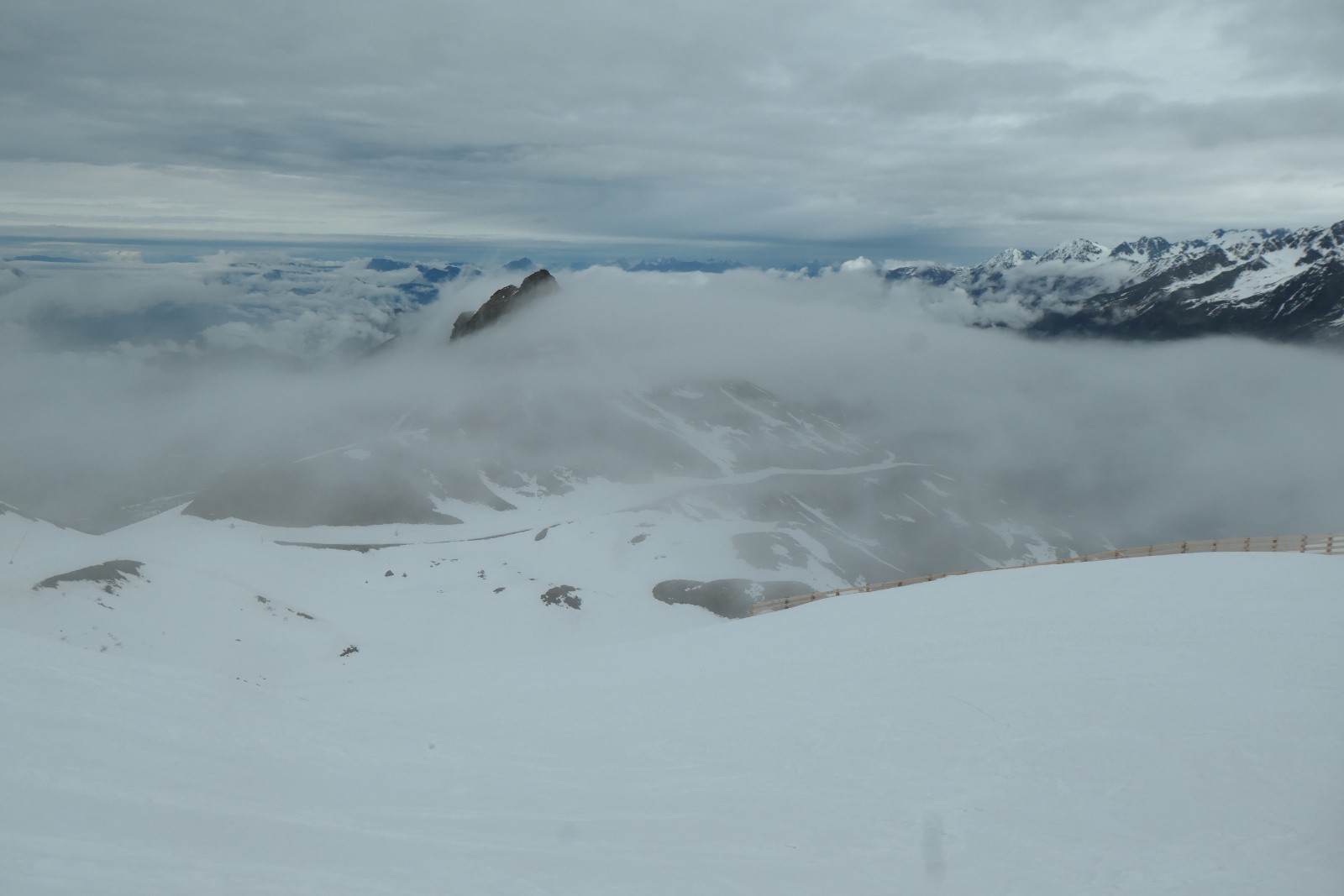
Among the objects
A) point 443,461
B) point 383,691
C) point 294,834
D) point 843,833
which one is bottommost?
point 443,461

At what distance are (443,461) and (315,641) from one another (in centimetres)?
8568

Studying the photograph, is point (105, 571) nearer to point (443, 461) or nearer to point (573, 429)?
point (443, 461)

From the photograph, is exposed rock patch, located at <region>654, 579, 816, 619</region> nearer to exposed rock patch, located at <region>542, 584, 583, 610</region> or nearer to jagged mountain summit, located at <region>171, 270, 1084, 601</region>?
jagged mountain summit, located at <region>171, 270, 1084, 601</region>

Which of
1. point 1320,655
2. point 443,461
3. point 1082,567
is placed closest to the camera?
point 1320,655

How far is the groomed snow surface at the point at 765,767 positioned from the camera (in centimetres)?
940

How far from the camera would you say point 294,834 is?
31.7ft

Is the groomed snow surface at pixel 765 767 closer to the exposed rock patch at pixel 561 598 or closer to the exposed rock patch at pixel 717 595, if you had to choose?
the exposed rock patch at pixel 561 598

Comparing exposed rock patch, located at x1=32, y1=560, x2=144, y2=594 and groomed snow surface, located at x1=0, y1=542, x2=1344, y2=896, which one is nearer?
groomed snow surface, located at x1=0, y1=542, x2=1344, y2=896

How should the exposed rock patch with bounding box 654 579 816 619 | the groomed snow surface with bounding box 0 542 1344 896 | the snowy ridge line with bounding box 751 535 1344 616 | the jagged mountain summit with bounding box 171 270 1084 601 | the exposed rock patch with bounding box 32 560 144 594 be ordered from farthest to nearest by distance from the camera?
the jagged mountain summit with bounding box 171 270 1084 601 < the exposed rock patch with bounding box 654 579 816 619 < the exposed rock patch with bounding box 32 560 144 594 < the snowy ridge line with bounding box 751 535 1344 616 < the groomed snow surface with bounding box 0 542 1344 896

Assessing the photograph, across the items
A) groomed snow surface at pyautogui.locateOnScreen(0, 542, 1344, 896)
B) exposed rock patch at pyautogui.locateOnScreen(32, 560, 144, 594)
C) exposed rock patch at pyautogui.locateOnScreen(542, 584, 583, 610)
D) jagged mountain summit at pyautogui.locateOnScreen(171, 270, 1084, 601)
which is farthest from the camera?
jagged mountain summit at pyautogui.locateOnScreen(171, 270, 1084, 601)

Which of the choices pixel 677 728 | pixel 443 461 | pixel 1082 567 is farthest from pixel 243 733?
pixel 443 461

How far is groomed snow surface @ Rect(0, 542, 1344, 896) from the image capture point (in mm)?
9398

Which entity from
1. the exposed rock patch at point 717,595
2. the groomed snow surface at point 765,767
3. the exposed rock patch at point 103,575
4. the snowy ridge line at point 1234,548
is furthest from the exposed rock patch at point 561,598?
the groomed snow surface at point 765,767

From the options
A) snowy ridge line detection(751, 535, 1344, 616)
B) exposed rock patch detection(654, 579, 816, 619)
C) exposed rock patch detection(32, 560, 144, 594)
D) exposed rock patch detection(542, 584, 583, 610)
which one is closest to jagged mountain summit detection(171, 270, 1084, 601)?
exposed rock patch detection(654, 579, 816, 619)
